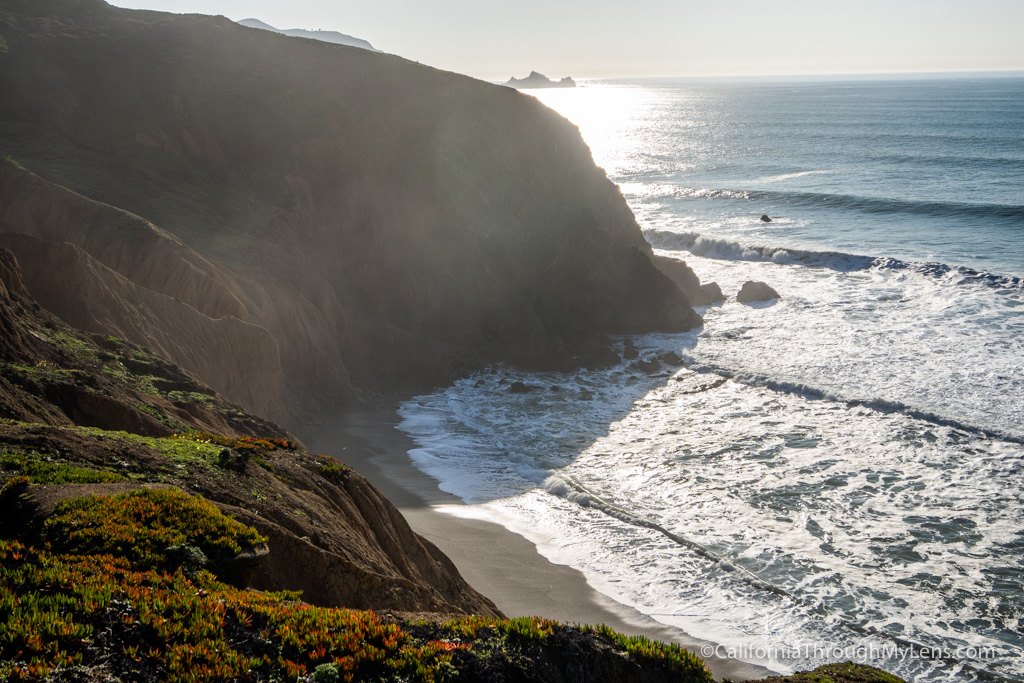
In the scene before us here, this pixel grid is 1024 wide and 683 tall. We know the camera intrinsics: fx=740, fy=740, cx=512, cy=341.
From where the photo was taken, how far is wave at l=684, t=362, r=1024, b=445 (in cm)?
2333

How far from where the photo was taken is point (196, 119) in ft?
112

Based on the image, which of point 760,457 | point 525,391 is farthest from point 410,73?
point 760,457

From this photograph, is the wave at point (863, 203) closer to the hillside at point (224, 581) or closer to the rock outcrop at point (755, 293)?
the rock outcrop at point (755, 293)

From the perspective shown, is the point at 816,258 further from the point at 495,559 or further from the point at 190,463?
the point at 190,463

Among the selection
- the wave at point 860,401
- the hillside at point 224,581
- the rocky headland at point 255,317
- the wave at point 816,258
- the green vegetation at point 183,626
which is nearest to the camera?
the green vegetation at point 183,626

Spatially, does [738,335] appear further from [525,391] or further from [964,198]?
[964,198]

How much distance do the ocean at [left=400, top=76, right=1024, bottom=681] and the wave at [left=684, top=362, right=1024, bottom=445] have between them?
100 millimetres

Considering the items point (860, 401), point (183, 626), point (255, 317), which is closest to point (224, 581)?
point (183, 626)

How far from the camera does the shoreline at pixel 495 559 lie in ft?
46.2

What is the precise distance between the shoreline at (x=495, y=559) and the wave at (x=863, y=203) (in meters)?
50.6

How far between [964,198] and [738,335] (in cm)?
3818

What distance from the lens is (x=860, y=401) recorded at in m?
26.2

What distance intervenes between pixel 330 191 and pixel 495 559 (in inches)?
859

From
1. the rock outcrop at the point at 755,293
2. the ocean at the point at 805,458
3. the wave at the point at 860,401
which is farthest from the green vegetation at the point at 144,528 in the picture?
the rock outcrop at the point at 755,293
